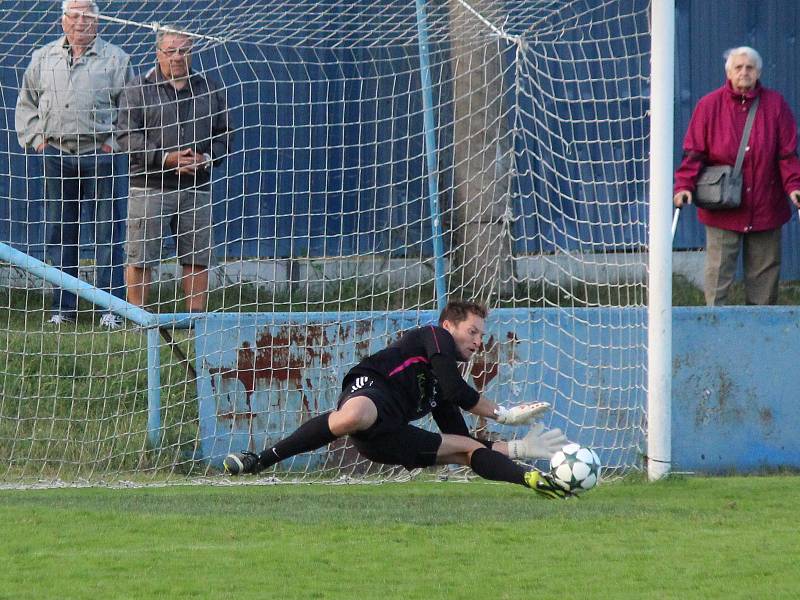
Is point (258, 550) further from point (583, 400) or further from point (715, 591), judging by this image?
point (583, 400)

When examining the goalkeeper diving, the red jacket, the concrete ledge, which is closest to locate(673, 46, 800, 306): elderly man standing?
the red jacket

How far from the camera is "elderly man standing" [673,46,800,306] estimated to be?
28.2 ft

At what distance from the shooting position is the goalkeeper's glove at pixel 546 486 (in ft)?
21.6

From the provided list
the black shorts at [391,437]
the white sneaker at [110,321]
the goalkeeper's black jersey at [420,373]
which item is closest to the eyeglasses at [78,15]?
the white sneaker at [110,321]

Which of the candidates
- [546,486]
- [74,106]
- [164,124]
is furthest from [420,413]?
[74,106]

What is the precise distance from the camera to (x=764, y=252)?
8.80 m

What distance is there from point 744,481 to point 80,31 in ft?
16.0

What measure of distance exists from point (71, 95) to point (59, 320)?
1449 mm

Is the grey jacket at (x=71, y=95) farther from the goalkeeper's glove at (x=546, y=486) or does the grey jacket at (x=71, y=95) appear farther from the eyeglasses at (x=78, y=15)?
the goalkeeper's glove at (x=546, y=486)

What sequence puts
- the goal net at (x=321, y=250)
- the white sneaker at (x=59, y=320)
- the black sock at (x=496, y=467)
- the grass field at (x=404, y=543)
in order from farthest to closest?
the white sneaker at (x=59, y=320), the goal net at (x=321, y=250), the black sock at (x=496, y=467), the grass field at (x=404, y=543)

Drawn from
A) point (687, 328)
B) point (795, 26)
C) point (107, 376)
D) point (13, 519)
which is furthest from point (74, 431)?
point (795, 26)

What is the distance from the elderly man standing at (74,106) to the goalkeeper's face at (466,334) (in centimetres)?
275

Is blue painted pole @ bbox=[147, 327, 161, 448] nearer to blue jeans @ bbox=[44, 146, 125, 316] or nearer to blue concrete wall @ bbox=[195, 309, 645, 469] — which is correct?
blue concrete wall @ bbox=[195, 309, 645, 469]

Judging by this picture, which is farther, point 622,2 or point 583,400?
point 622,2
